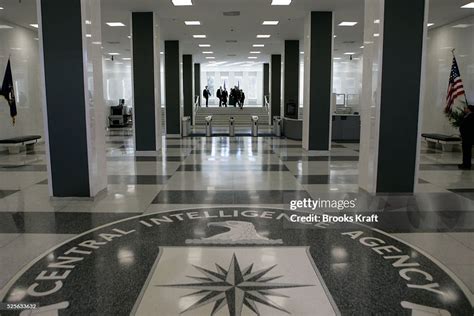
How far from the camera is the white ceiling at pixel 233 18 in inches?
486

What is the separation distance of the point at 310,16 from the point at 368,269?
10.7 m

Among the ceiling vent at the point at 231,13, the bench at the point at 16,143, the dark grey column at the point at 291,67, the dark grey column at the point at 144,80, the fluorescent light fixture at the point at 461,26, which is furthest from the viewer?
the dark grey column at the point at 291,67

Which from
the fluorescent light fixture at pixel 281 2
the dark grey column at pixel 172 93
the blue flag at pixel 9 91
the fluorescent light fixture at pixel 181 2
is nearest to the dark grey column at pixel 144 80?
the fluorescent light fixture at pixel 181 2

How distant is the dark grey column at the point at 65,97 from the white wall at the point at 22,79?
826 cm

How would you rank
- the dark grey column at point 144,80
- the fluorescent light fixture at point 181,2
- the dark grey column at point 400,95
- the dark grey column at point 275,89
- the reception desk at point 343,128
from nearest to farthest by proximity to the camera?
the dark grey column at point 400,95
the fluorescent light fixture at point 181,2
the dark grey column at point 144,80
the reception desk at point 343,128
the dark grey column at point 275,89

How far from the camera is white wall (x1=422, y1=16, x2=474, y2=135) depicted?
1385 cm

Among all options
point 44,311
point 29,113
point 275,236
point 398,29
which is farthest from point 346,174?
point 29,113

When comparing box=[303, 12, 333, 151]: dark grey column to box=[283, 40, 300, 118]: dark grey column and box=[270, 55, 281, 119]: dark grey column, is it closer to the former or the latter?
box=[283, 40, 300, 118]: dark grey column

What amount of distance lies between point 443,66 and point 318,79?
5.10 metres

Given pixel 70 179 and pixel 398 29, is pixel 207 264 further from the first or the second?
pixel 398 29

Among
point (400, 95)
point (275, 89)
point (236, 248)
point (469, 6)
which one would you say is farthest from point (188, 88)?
point (236, 248)

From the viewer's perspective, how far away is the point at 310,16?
13.5 metres

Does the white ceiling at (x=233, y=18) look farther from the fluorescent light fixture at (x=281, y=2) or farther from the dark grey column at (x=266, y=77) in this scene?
the dark grey column at (x=266, y=77)

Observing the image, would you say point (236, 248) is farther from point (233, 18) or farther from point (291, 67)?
point (291, 67)
